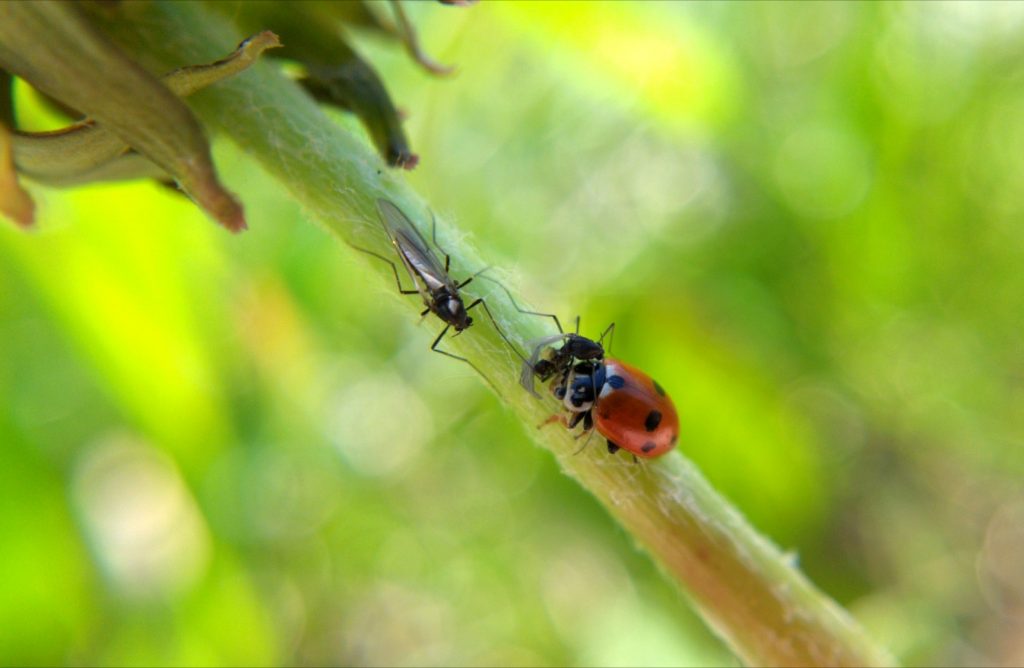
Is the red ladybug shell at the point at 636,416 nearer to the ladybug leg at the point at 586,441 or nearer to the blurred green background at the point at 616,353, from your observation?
the ladybug leg at the point at 586,441

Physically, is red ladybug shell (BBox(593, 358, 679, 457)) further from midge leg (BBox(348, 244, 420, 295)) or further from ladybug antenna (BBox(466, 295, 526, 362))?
midge leg (BBox(348, 244, 420, 295))

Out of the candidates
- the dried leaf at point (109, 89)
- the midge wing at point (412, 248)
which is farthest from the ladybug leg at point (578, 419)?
the dried leaf at point (109, 89)

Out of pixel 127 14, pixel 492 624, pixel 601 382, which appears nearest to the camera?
pixel 127 14

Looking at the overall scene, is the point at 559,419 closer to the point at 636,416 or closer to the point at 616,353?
the point at 636,416

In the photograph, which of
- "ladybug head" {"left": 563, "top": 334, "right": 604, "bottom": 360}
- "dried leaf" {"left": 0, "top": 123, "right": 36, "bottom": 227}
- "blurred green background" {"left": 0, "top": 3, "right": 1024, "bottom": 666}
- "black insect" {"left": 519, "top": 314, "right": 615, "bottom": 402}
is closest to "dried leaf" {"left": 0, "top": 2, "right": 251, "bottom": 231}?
"dried leaf" {"left": 0, "top": 123, "right": 36, "bottom": 227}

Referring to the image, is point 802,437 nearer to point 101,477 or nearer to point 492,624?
point 492,624

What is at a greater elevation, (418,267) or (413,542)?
(418,267)

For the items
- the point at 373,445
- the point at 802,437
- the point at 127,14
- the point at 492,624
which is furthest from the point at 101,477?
the point at 802,437
